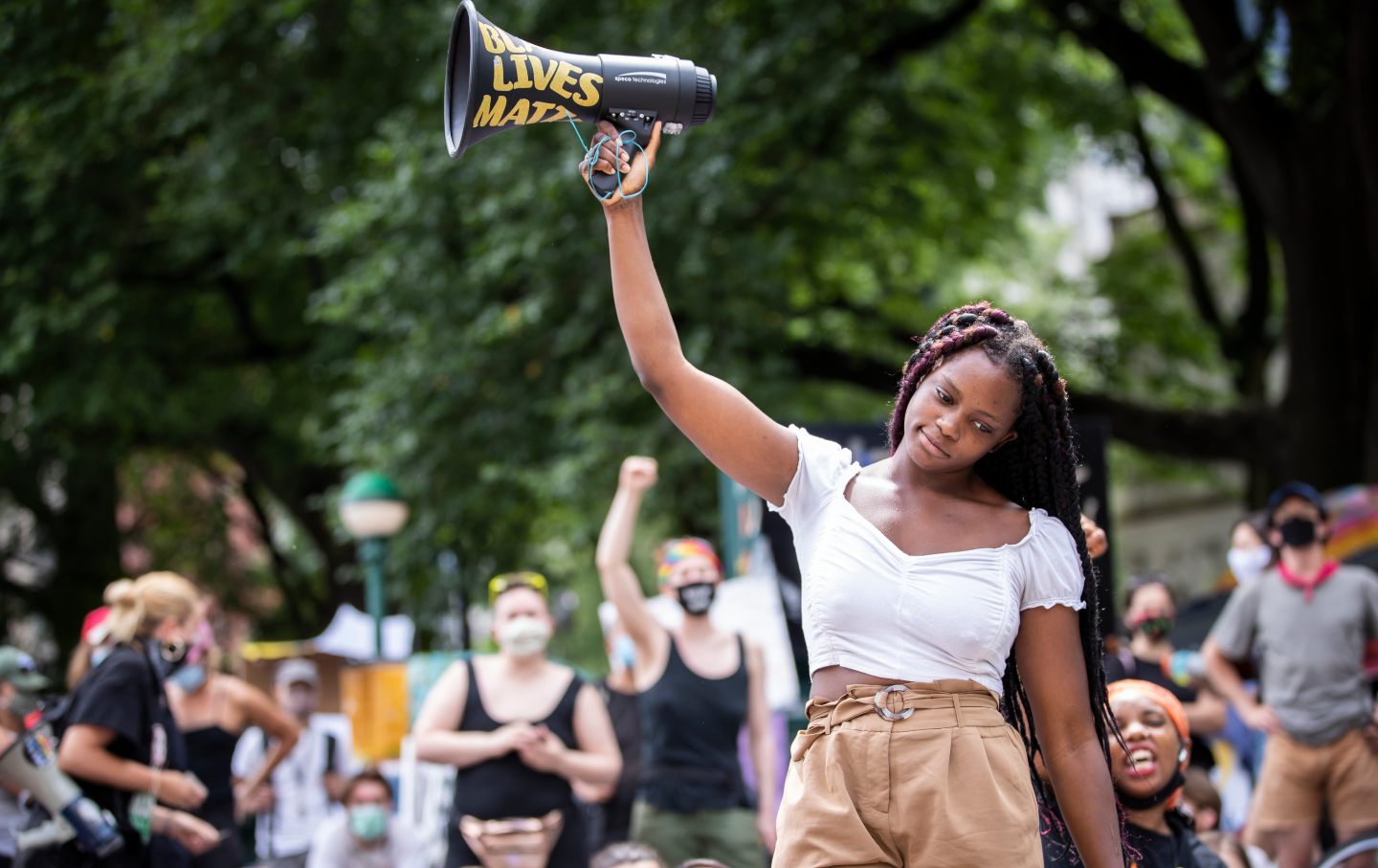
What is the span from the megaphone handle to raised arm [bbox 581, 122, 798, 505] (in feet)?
0.06

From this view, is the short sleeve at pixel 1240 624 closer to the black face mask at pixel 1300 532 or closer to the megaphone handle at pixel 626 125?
the black face mask at pixel 1300 532

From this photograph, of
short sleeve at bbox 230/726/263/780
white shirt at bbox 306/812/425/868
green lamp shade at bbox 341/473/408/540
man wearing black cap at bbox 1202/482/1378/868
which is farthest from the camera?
green lamp shade at bbox 341/473/408/540

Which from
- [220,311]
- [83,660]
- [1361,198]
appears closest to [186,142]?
[220,311]

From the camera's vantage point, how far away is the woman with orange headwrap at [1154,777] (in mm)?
4102

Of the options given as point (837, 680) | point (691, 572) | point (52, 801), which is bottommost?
point (52, 801)

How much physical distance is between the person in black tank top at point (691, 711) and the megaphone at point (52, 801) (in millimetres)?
2173

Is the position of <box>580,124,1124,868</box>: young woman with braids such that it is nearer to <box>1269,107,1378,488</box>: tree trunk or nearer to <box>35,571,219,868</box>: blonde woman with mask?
<box>35,571,219,868</box>: blonde woman with mask

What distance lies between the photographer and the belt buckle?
2.71 metres

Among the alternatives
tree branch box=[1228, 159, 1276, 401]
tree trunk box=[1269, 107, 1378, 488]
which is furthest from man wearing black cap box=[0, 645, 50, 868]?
tree branch box=[1228, 159, 1276, 401]

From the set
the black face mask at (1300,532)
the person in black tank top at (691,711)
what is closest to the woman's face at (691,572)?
the person in black tank top at (691,711)

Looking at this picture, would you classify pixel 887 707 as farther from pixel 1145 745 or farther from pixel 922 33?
pixel 922 33

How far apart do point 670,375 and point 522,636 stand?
11.0 feet

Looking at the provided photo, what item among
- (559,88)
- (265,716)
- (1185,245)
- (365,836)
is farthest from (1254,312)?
(559,88)

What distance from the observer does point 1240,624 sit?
7164mm
